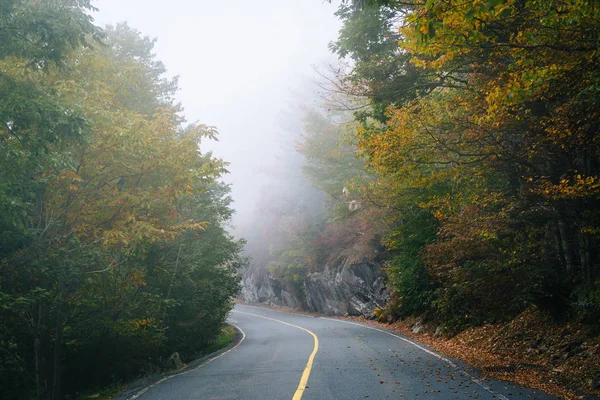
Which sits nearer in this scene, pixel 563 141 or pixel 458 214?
pixel 563 141

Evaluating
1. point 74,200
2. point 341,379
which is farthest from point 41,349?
point 341,379

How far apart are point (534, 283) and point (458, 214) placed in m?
2.34

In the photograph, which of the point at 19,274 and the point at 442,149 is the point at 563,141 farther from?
the point at 19,274

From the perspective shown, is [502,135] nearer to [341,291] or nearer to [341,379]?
[341,379]

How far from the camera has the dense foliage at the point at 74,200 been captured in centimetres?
696

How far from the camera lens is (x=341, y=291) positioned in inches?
1256

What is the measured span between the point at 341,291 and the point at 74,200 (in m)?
25.2

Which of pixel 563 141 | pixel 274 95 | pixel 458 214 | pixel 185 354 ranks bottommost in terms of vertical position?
pixel 185 354

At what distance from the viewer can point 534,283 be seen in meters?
9.90

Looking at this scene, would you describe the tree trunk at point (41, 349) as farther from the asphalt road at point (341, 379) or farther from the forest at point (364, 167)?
the asphalt road at point (341, 379)

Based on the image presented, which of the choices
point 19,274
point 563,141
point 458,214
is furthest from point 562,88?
point 19,274

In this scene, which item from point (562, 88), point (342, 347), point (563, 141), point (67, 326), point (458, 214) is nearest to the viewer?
point (562, 88)

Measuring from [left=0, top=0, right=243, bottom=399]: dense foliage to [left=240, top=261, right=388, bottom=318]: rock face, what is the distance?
1819 cm

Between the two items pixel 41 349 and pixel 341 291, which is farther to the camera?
pixel 341 291
